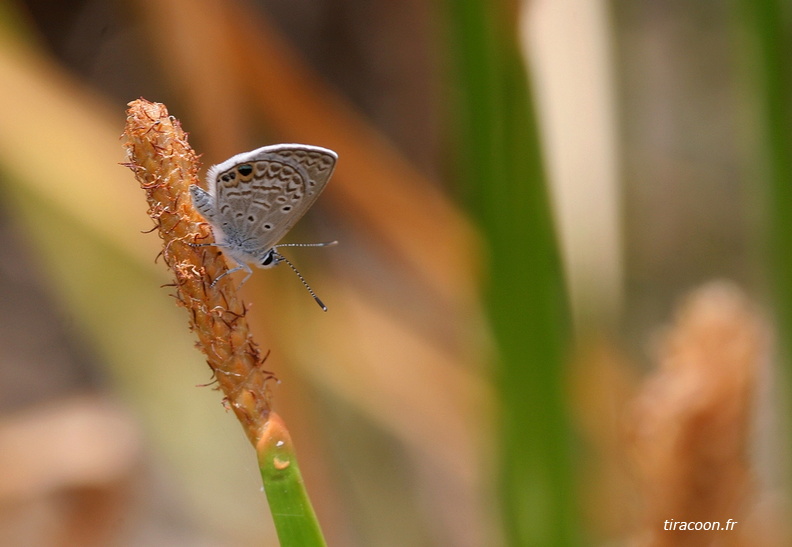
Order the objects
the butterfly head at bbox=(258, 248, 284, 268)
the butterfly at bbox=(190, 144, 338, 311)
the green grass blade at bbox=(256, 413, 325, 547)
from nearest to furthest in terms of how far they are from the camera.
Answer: the green grass blade at bbox=(256, 413, 325, 547)
the butterfly at bbox=(190, 144, 338, 311)
the butterfly head at bbox=(258, 248, 284, 268)

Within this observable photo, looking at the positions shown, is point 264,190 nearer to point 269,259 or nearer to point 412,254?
point 269,259

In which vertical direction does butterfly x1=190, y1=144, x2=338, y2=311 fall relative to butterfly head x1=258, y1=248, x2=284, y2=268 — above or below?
above

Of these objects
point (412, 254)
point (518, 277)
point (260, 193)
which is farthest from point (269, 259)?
point (412, 254)

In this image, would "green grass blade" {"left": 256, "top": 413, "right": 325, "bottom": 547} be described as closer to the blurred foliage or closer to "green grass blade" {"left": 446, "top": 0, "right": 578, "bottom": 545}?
the blurred foliage

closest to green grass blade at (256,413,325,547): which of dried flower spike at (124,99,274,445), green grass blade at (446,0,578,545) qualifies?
dried flower spike at (124,99,274,445)

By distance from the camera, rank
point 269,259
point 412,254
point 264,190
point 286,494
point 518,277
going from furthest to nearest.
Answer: point 412,254 < point 269,259 < point 264,190 < point 518,277 < point 286,494

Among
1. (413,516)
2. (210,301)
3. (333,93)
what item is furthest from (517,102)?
(333,93)

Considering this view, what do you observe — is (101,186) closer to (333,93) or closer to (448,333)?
(333,93)

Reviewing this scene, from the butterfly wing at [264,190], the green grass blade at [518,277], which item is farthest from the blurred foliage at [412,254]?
the butterfly wing at [264,190]

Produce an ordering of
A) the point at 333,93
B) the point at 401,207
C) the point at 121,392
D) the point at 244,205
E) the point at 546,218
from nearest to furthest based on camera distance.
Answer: the point at 546,218, the point at 244,205, the point at 121,392, the point at 401,207, the point at 333,93
